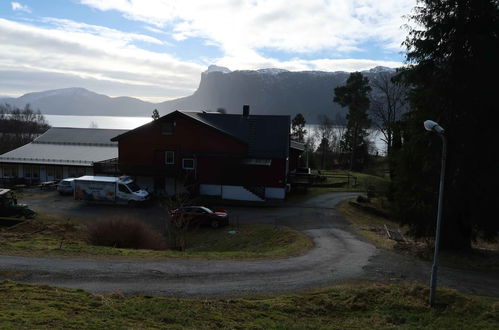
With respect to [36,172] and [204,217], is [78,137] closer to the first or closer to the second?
[36,172]

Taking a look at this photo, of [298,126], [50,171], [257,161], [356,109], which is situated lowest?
[50,171]

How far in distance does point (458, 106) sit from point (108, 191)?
27.6 meters

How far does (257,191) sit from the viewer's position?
38438mm

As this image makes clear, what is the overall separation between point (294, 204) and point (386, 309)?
24.6 metres

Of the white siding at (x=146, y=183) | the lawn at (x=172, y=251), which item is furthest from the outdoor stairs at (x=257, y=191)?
the lawn at (x=172, y=251)

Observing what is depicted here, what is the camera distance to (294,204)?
122ft

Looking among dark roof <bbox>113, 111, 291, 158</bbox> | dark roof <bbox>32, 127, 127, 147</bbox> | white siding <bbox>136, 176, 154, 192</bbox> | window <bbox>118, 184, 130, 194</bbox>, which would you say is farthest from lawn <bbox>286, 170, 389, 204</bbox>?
dark roof <bbox>32, 127, 127, 147</bbox>

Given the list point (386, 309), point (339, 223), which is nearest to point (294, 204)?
point (339, 223)

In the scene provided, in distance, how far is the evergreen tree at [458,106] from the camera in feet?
59.1

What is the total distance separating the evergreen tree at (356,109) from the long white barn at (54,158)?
124ft

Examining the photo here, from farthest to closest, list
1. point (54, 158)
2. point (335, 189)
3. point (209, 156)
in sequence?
1. point (54, 158)
2. point (335, 189)
3. point (209, 156)

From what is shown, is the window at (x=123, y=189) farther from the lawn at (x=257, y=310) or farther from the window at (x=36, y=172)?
the lawn at (x=257, y=310)

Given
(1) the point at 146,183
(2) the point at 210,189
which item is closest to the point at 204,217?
(2) the point at 210,189

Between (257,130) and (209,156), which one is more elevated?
(257,130)
